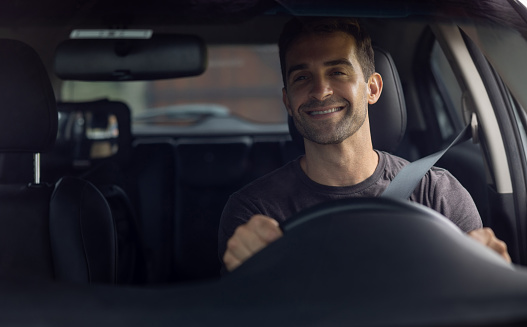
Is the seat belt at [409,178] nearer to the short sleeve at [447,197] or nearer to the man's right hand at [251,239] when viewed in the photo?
the short sleeve at [447,197]

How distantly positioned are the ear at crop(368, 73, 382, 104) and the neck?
0.30 feet

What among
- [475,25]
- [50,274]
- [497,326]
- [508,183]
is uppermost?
[475,25]

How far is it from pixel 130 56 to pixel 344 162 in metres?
0.73

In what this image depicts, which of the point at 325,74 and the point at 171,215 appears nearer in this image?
the point at 325,74

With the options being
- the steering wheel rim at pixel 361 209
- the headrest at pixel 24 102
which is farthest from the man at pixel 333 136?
the headrest at pixel 24 102

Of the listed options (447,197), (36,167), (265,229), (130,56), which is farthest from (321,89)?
(36,167)

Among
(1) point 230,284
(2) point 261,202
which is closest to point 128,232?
(2) point 261,202

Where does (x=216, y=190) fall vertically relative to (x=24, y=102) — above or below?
below

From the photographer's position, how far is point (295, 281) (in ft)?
2.76

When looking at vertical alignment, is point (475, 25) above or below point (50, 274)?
above

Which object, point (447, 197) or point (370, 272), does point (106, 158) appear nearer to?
point (447, 197)

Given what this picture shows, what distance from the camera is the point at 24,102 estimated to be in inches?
66.7

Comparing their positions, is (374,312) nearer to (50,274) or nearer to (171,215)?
(50,274)

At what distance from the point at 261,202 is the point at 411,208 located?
0.63 meters
